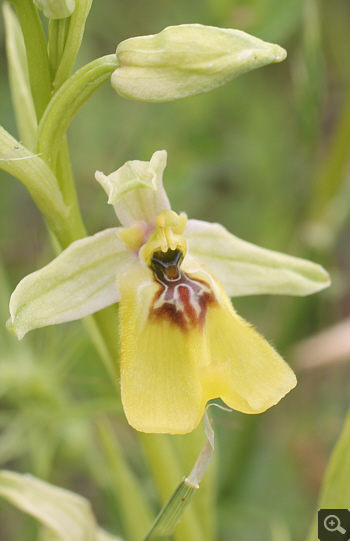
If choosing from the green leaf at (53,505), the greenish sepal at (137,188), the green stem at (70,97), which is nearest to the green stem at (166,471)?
the green leaf at (53,505)

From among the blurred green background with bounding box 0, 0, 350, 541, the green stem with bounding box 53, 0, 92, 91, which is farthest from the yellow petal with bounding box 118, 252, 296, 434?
the blurred green background with bounding box 0, 0, 350, 541

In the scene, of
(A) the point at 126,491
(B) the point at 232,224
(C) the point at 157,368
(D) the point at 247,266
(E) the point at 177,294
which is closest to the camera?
(C) the point at 157,368

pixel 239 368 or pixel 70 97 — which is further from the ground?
pixel 70 97

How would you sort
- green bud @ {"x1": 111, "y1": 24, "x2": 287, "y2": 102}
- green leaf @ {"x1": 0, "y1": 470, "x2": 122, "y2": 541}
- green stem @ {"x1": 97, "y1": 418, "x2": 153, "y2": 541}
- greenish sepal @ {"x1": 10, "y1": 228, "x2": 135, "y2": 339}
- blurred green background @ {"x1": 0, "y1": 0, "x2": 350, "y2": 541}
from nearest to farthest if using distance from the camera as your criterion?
green bud @ {"x1": 111, "y1": 24, "x2": 287, "y2": 102} < greenish sepal @ {"x1": 10, "y1": 228, "x2": 135, "y2": 339} < green leaf @ {"x1": 0, "y1": 470, "x2": 122, "y2": 541} < green stem @ {"x1": 97, "y1": 418, "x2": 153, "y2": 541} < blurred green background @ {"x1": 0, "y1": 0, "x2": 350, "y2": 541}

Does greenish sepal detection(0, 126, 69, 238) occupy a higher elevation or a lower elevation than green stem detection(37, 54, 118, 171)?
lower

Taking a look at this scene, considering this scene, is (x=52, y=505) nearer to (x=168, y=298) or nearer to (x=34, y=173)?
(x=168, y=298)

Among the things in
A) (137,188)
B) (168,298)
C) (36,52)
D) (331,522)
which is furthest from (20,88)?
(331,522)

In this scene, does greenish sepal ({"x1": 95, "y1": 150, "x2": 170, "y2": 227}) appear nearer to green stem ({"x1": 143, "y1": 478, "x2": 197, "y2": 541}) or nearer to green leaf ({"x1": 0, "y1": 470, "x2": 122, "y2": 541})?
green stem ({"x1": 143, "y1": 478, "x2": 197, "y2": 541})

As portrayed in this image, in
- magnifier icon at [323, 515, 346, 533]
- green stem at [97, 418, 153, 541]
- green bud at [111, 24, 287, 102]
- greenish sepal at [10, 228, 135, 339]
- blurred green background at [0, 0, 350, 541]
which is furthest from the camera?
blurred green background at [0, 0, 350, 541]
